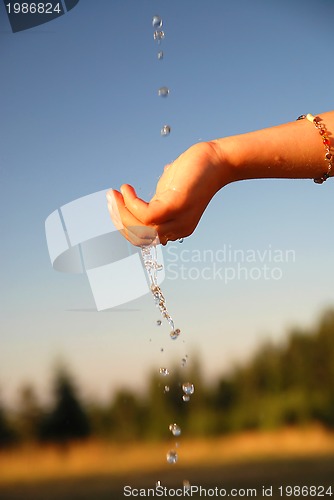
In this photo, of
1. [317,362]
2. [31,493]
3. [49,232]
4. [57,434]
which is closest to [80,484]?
[31,493]

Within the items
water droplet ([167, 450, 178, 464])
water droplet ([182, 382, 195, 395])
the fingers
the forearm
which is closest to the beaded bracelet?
the forearm

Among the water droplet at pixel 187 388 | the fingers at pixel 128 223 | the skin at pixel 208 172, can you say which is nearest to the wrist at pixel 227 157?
the skin at pixel 208 172

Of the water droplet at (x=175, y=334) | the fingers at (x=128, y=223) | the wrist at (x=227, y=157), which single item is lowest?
the water droplet at (x=175, y=334)

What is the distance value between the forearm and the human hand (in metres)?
0.03

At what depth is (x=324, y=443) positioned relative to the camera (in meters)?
9.26

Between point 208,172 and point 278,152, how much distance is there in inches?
4.6

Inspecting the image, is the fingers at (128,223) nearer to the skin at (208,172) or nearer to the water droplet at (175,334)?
the skin at (208,172)

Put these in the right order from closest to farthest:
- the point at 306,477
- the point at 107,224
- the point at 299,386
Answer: the point at 107,224 → the point at 306,477 → the point at 299,386

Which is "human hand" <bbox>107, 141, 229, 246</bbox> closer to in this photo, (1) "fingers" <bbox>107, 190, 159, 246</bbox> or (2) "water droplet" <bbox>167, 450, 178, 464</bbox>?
(1) "fingers" <bbox>107, 190, 159, 246</bbox>

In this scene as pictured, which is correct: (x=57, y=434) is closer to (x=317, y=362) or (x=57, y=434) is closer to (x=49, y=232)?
(x=317, y=362)

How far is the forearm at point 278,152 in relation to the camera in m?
0.67

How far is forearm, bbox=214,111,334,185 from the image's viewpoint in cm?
67

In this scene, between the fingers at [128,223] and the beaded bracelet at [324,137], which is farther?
the beaded bracelet at [324,137]

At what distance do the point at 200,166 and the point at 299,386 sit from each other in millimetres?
8126
